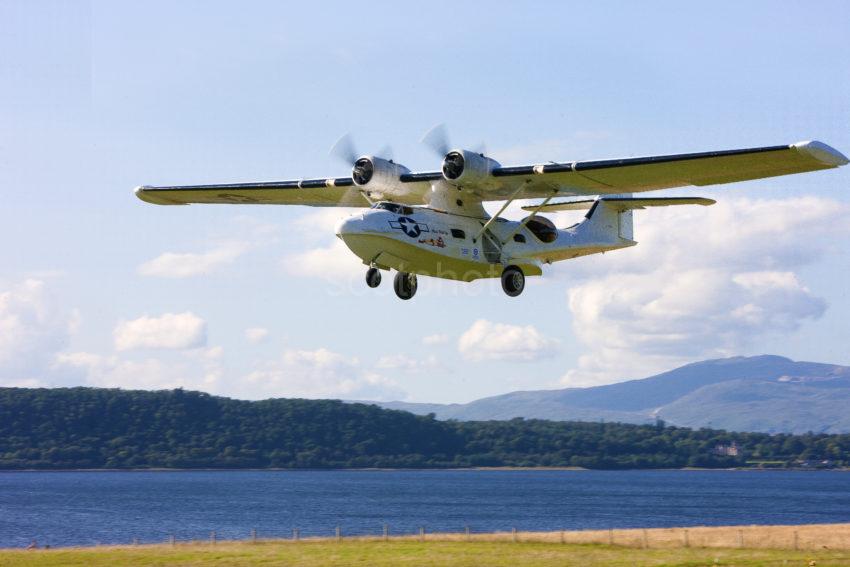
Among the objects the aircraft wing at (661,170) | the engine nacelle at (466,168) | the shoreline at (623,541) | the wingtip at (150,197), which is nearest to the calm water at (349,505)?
the shoreline at (623,541)

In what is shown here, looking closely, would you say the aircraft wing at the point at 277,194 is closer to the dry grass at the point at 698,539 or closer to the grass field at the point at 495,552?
the grass field at the point at 495,552

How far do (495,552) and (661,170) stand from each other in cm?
1565

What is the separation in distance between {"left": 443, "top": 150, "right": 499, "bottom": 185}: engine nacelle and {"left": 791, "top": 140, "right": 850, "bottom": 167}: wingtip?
7389mm

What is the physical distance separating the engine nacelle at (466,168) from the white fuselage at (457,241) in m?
0.94

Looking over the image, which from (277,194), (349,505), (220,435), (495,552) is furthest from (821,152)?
(220,435)

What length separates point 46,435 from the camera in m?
156

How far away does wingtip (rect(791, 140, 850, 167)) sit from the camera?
2245 cm

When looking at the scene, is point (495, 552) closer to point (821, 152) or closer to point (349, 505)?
point (821, 152)

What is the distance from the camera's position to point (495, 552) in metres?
35.6

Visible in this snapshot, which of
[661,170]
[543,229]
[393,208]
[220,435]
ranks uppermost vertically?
[220,435]

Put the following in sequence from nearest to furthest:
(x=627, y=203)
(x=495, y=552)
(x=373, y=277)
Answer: (x=373, y=277), (x=627, y=203), (x=495, y=552)

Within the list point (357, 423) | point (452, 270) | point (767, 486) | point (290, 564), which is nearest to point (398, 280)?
point (452, 270)

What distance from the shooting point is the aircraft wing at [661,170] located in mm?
23234

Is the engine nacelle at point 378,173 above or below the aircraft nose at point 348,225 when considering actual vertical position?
above
